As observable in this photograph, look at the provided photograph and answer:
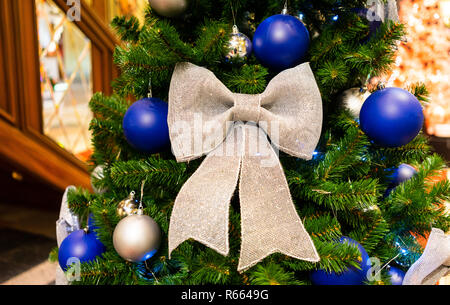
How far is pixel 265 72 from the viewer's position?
59 cm

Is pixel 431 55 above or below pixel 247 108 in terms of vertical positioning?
below

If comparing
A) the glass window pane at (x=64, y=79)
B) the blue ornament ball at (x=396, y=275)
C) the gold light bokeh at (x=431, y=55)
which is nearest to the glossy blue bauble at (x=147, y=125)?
the blue ornament ball at (x=396, y=275)

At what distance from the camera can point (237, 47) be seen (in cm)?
59

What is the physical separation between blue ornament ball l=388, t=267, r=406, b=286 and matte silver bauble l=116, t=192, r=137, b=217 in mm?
441

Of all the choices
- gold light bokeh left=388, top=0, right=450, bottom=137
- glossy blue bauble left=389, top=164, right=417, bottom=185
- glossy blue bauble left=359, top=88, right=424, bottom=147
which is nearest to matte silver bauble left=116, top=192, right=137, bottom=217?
glossy blue bauble left=359, top=88, right=424, bottom=147

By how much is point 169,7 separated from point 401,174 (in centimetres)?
55

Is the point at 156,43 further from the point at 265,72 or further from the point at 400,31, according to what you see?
the point at 400,31

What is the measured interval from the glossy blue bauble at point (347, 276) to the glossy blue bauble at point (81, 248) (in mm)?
378

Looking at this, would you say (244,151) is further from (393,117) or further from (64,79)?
(64,79)

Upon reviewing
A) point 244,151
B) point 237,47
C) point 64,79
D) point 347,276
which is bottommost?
point 64,79

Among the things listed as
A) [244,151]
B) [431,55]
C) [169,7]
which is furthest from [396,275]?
[431,55]
